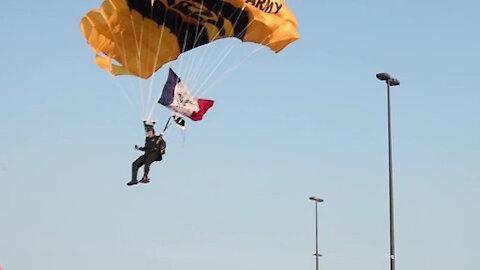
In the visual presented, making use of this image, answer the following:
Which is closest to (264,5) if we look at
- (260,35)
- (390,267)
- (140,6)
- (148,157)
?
(260,35)

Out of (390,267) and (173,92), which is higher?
(173,92)

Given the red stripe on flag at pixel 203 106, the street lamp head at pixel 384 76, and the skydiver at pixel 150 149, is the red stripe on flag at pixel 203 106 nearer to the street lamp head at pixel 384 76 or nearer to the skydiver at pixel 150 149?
the skydiver at pixel 150 149

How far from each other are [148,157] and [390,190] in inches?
331

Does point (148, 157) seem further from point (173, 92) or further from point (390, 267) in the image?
point (390, 267)

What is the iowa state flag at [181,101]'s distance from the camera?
39094 millimetres

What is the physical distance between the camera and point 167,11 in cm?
3934

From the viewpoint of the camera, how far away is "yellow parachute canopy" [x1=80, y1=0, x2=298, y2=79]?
39.1 m

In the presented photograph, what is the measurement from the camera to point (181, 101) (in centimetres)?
3922

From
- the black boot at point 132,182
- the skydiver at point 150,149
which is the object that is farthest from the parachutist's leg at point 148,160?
the black boot at point 132,182

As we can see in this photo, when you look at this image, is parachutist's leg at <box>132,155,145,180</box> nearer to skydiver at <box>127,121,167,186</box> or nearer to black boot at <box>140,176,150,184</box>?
skydiver at <box>127,121,167,186</box>

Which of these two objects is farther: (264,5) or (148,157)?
(264,5)

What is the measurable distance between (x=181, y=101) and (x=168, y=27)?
2.49 meters

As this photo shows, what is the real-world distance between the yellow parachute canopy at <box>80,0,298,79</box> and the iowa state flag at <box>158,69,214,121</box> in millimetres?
1117

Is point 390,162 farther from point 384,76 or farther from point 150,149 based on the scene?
point 150,149
